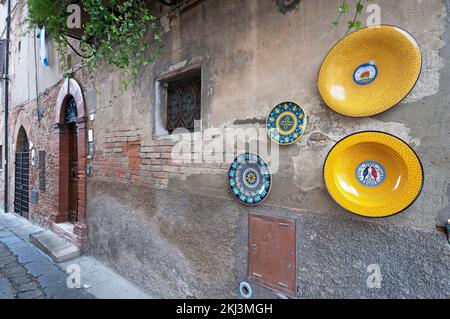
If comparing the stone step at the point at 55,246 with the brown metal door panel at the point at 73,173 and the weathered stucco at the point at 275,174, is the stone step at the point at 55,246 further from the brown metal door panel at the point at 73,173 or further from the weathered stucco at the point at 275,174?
the weathered stucco at the point at 275,174

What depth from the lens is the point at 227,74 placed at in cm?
223

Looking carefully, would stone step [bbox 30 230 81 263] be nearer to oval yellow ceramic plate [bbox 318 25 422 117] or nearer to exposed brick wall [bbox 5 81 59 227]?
exposed brick wall [bbox 5 81 59 227]

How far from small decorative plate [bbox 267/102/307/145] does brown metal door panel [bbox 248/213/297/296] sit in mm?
611

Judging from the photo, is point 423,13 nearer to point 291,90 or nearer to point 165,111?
point 291,90

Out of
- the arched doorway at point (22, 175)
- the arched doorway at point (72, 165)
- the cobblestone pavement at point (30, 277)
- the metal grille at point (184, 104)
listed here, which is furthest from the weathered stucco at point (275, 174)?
the arched doorway at point (22, 175)

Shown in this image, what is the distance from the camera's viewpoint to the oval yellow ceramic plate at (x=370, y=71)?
55.9 inches

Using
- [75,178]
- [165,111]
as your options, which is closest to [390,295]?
[165,111]

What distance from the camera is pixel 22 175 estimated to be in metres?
6.70

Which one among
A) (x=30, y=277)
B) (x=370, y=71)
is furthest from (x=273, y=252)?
(x=30, y=277)

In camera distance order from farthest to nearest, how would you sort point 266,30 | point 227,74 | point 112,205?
1. point 112,205
2. point 227,74
3. point 266,30

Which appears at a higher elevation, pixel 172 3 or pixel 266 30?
pixel 172 3

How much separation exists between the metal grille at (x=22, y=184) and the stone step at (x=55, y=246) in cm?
225

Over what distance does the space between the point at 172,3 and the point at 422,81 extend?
242cm

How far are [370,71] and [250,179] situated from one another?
3.66 ft
